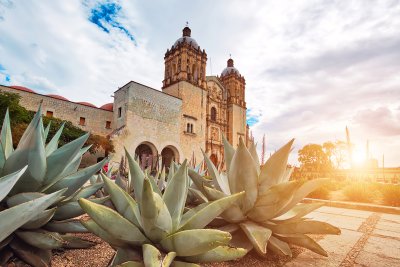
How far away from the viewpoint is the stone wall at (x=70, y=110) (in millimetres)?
16612

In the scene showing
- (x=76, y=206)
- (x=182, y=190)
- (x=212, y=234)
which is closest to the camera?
(x=212, y=234)

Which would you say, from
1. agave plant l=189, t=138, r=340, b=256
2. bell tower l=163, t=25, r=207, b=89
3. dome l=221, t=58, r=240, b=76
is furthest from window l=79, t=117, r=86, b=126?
dome l=221, t=58, r=240, b=76

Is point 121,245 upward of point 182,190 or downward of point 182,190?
downward

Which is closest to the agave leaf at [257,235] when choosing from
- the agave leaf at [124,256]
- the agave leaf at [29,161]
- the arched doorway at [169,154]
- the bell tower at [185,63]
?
the agave leaf at [124,256]

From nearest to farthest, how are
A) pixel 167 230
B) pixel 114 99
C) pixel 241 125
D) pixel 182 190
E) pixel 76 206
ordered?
pixel 167 230, pixel 182 190, pixel 76 206, pixel 114 99, pixel 241 125

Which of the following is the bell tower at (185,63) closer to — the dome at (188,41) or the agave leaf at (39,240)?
the dome at (188,41)

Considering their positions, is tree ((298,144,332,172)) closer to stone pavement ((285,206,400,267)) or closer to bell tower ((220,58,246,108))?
bell tower ((220,58,246,108))

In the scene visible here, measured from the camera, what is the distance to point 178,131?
75.4 ft

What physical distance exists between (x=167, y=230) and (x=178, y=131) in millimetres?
22149

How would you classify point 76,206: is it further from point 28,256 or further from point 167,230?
point 167,230

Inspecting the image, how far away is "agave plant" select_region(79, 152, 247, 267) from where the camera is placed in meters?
0.84

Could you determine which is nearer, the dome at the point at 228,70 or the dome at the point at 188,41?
the dome at the point at 188,41

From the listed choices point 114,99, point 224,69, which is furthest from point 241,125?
point 114,99

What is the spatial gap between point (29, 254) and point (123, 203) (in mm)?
478
